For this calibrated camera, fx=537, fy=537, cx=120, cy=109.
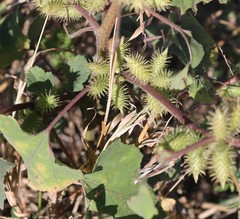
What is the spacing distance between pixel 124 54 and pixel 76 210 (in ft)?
2.45

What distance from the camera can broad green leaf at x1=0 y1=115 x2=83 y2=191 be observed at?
1.48 metres

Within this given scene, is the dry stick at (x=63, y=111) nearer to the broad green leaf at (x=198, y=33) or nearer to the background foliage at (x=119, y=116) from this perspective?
the background foliage at (x=119, y=116)

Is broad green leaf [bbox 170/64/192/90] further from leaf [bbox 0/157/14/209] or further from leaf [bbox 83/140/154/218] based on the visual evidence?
leaf [bbox 0/157/14/209]

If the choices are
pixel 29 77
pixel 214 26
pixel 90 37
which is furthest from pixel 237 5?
pixel 29 77

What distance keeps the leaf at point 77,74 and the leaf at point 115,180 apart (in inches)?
12.2

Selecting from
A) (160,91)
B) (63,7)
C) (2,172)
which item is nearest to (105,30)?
(63,7)

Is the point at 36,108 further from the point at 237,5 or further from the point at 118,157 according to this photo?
the point at 237,5

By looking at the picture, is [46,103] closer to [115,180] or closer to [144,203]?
[115,180]

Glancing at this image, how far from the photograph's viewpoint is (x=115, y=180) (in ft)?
4.90

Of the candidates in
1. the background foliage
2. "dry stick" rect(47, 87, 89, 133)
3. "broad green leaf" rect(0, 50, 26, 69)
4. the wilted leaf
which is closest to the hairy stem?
the background foliage

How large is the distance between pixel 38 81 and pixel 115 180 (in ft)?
1.47

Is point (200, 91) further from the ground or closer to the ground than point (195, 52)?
closer to the ground

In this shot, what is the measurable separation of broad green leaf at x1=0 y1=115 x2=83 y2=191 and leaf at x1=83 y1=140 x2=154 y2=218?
82 millimetres

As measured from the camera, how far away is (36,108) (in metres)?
1.70
